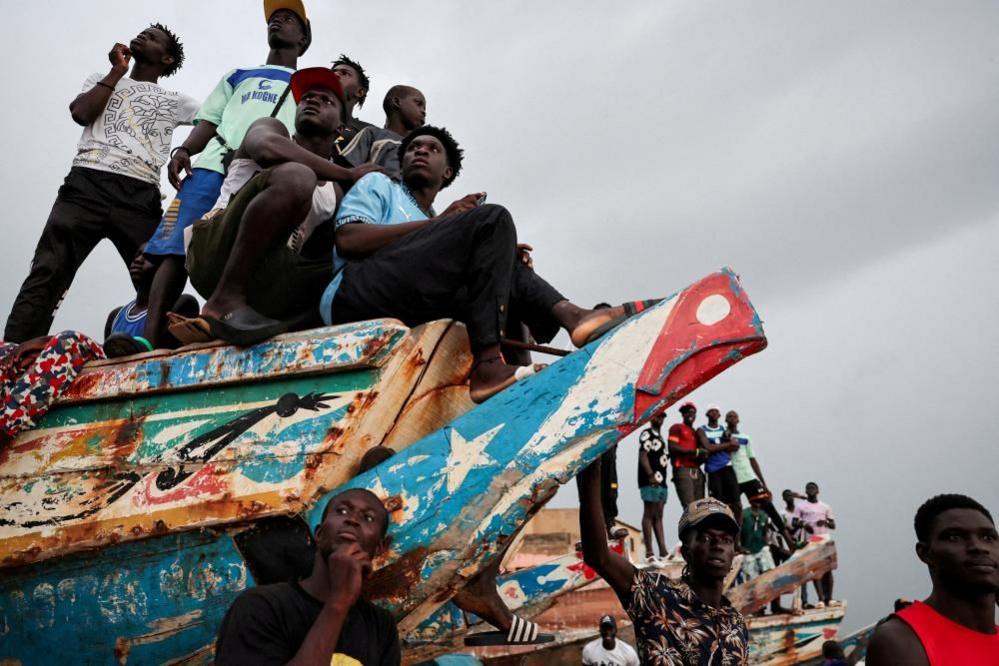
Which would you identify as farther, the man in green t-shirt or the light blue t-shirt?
the man in green t-shirt

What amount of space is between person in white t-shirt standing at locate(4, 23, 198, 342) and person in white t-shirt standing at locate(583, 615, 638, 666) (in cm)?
539

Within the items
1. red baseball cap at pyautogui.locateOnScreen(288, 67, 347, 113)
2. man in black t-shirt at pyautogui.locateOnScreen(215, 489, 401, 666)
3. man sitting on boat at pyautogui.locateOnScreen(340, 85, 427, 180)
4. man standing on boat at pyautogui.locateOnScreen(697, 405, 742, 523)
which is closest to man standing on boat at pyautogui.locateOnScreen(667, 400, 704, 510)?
man standing on boat at pyautogui.locateOnScreen(697, 405, 742, 523)

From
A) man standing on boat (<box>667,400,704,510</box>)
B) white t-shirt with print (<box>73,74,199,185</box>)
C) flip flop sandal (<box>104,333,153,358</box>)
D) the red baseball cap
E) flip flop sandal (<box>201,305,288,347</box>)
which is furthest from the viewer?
man standing on boat (<box>667,400,704,510</box>)

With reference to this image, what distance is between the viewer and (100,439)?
3.50 metres

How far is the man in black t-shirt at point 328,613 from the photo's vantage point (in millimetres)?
2180

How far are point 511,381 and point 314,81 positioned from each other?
1.93m

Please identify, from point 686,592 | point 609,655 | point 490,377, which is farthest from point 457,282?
point 609,655

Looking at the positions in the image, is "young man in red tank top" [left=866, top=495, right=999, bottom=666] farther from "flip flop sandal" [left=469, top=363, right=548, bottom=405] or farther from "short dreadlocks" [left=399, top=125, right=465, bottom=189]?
"short dreadlocks" [left=399, top=125, right=465, bottom=189]

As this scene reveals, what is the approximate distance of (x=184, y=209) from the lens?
15.8ft

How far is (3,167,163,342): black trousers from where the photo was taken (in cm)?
492

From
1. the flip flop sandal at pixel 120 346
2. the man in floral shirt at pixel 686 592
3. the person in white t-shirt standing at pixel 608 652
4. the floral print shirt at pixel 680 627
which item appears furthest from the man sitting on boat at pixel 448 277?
the person in white t-shirt standing at pixel 608 652

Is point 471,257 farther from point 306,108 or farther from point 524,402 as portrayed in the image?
point 306,108

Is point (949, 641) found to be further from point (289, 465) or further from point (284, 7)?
point (284, 7)

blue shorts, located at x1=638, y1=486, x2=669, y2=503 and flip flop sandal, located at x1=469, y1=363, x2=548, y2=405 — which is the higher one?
blue shorts, located at x1=638, y1=486, x2=669, y2=503
